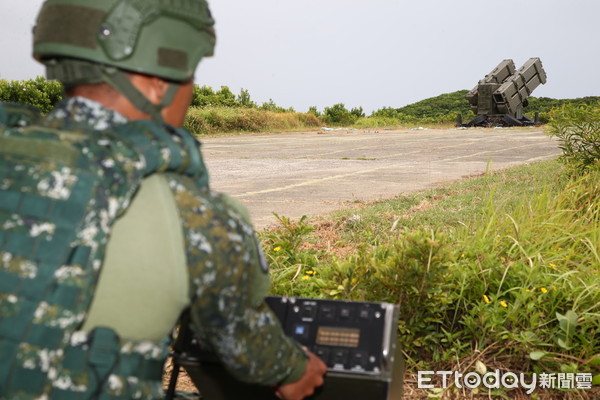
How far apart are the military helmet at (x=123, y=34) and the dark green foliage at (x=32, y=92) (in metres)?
23.4

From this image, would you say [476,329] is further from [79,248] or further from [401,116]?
[401,116]

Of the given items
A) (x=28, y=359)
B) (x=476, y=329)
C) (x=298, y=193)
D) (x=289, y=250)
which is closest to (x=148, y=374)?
(x=28, y=359)

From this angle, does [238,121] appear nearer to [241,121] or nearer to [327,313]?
[241,121]

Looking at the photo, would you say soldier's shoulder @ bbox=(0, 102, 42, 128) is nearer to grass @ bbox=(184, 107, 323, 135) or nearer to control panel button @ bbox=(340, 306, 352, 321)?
control panel button @ bbox=(340, 306, 352, 321)

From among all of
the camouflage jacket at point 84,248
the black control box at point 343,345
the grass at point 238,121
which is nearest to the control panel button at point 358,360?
the black control box at point 343,345

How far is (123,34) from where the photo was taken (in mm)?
1675

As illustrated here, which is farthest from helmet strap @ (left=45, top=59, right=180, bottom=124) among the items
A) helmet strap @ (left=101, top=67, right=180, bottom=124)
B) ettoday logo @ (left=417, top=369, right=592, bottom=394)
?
ettoday logo @ (left=417, top=369, right=592, bottom=394)

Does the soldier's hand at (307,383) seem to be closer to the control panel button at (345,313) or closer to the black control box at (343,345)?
the black control box at (343,345)

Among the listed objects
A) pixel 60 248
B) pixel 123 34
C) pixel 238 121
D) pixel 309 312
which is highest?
pixel 123 34

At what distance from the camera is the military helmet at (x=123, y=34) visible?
1.68 metres

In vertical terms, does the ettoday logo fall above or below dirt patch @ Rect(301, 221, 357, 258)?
below

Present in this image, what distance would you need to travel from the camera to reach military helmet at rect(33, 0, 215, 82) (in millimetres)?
1676

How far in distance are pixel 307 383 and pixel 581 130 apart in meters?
6.32

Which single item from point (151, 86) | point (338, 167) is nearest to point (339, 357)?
point (151, 86)
